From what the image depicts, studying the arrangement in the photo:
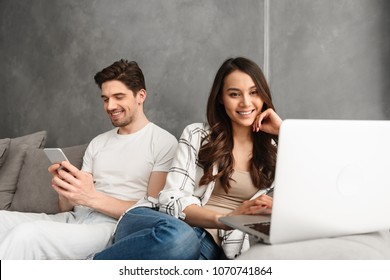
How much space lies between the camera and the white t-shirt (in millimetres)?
1949

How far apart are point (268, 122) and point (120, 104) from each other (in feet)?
2.48

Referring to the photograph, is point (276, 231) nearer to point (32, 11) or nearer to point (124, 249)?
point (124, 249)

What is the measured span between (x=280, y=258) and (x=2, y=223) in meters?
1.40

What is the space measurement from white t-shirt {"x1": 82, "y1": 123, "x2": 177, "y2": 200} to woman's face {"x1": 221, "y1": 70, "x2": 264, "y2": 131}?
39 cm

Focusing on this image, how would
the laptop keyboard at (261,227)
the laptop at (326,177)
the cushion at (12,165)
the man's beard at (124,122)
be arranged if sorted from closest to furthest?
the laptop at (326,177)
the laptop keyboard at (261,227)
the man's beard at (124,122)
the cushion at (12,165)

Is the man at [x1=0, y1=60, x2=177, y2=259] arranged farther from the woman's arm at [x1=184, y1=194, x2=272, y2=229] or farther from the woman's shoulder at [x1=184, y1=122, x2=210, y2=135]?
the woman's arm at [x1=184, y1=194, x2=272, y2=229]

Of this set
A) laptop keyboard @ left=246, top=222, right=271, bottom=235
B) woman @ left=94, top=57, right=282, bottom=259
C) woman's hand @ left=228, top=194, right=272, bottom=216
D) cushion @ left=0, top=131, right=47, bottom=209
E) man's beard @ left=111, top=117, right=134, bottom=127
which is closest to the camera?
laptop keyboard @ left=246, top=222, right=271, bottom=235

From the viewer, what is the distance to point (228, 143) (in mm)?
1739

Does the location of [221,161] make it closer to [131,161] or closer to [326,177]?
[131,161]

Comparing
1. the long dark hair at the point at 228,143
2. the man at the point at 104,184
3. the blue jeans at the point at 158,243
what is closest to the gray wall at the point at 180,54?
the man at the point at 104,184

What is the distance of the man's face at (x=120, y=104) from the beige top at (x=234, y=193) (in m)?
0.62

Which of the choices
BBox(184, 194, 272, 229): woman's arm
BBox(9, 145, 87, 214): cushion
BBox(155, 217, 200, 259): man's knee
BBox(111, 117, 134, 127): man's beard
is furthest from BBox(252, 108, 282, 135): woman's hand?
BBox(9, 145, 87, 214): cushion

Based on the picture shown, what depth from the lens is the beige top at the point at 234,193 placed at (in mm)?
1674

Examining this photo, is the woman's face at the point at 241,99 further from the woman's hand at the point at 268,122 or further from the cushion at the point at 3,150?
the cushion at the point at 3,150
